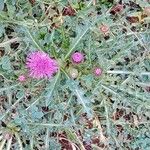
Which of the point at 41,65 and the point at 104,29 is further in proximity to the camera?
the point at 104,29

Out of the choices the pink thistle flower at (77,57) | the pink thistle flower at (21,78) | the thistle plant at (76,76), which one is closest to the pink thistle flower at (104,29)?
the thistle plant at (76,76)

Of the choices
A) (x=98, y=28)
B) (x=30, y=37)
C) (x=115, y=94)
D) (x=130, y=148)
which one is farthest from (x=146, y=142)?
(x=30, y=37)

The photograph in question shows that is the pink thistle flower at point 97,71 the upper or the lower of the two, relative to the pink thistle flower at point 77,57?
lower

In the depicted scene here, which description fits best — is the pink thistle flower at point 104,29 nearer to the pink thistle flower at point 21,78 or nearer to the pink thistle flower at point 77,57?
the pink thistle flower at point 77,57

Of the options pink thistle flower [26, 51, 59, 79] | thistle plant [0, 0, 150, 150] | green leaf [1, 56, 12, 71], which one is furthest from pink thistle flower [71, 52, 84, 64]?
green leaf [1, 56, 12, 71]

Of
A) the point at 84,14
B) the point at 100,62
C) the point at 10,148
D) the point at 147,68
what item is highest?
the point at 84,14

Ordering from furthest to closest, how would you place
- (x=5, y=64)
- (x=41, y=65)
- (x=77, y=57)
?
1. (x=5, y=64)
2. (x=77, y=57)
3. (x=41, y=65)

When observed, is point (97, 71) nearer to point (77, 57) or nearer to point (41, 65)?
point (77, 57)

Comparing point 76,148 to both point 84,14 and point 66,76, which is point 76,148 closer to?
point 66,76

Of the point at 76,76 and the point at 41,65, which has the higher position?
the point at 41,65

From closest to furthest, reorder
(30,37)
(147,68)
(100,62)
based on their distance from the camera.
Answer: (30,37) < (100,62) < (147,68)

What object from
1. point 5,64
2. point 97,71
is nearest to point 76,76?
point 97,71
